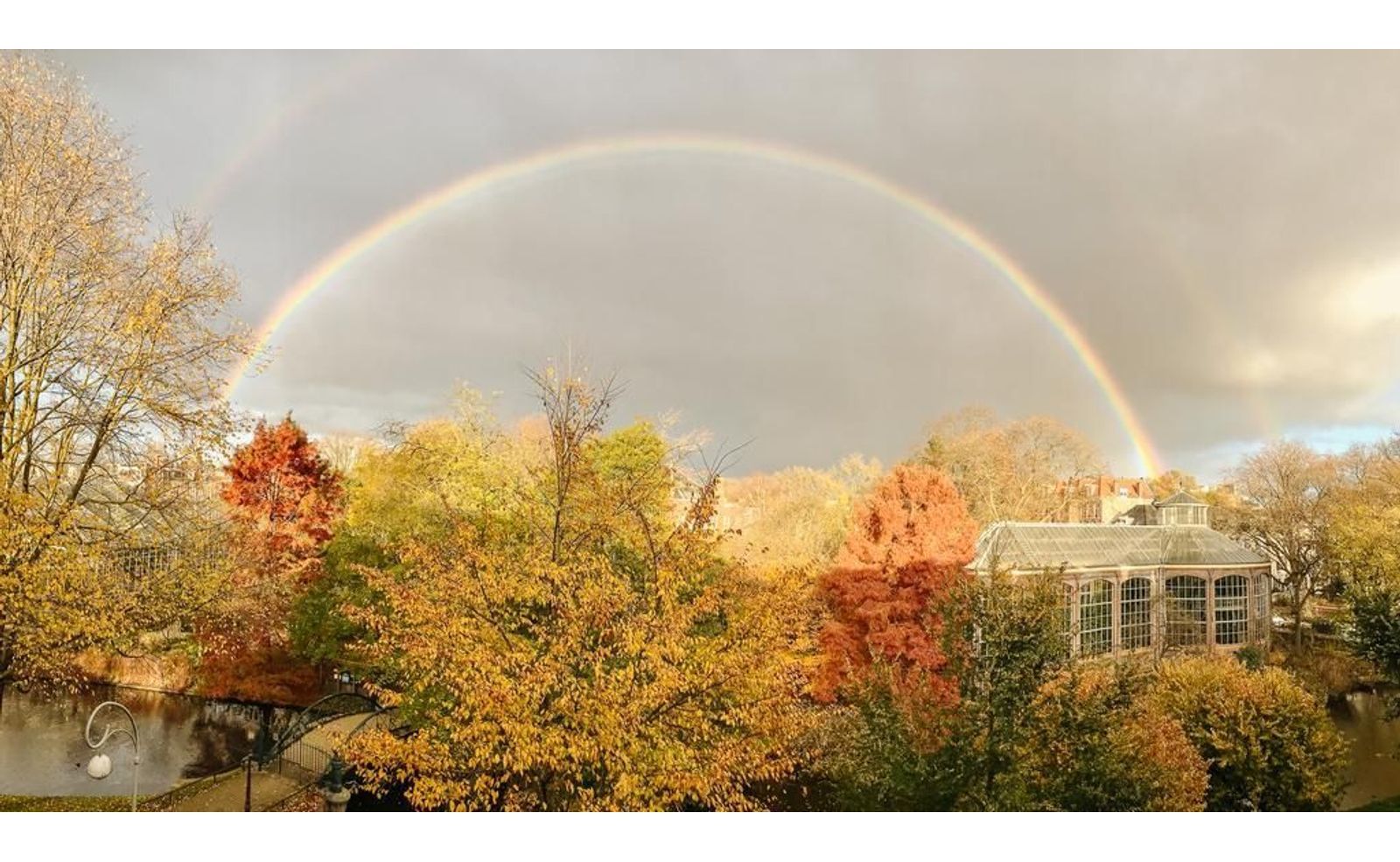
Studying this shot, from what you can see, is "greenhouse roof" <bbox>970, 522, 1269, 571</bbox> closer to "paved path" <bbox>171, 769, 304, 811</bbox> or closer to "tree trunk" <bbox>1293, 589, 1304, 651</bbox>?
"tree trunk" <bbox>1293, 589, 1304, 651</bbox>

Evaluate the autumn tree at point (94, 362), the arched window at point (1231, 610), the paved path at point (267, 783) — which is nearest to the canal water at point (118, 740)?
the paved path at point (267, 783)

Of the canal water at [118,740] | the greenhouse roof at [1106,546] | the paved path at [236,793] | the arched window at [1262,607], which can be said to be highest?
the greenhouse roof at [1106,546]

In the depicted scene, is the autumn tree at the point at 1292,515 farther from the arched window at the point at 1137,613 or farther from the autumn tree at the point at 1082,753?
the autumn tree at the point at 1082,753

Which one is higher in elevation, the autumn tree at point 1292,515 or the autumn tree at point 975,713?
the autumn tree at point 1292,515

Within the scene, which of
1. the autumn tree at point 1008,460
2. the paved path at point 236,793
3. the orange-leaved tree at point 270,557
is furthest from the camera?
the autumn tree at point 1008,460

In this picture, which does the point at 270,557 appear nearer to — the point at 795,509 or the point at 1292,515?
the point at 795,509

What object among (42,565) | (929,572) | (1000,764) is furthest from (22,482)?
(929,572)
